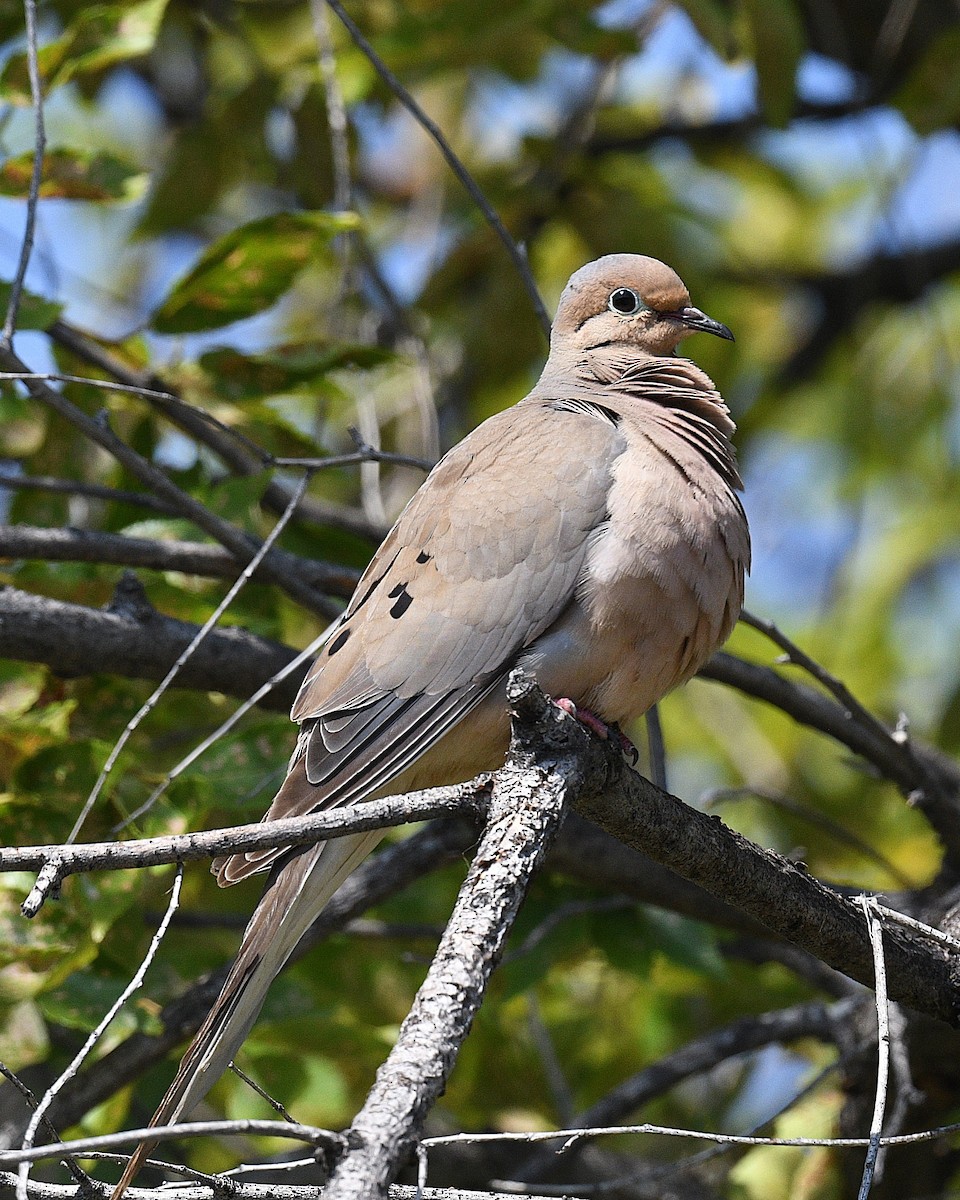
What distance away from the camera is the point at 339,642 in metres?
2.73

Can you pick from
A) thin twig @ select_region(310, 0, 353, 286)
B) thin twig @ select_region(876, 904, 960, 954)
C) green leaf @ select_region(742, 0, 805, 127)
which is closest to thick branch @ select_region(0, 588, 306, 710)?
thin twig @ select_region(310, 0, 353, 286)

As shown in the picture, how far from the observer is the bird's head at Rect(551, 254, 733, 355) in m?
3.30

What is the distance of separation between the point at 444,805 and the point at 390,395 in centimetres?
347

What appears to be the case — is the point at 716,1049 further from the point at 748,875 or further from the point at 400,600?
the point at 400,600

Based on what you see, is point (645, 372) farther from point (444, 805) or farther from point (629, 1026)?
point (629, 1026)

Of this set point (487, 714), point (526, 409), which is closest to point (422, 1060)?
point (487, 714)

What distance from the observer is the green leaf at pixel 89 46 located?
341 cm

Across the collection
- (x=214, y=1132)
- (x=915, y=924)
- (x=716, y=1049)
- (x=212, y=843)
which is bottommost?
(x=214, y=1132)

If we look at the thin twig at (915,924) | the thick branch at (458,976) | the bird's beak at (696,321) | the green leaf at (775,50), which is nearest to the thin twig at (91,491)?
the bird's beak at (696,321)

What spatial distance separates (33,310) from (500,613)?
1.38m

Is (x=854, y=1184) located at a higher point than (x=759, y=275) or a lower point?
lower

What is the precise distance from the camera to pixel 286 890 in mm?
2389

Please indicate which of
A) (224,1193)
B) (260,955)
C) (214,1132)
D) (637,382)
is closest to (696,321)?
(637,382)

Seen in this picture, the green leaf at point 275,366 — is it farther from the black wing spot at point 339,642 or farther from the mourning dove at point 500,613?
the black wing spot at point 339,642
